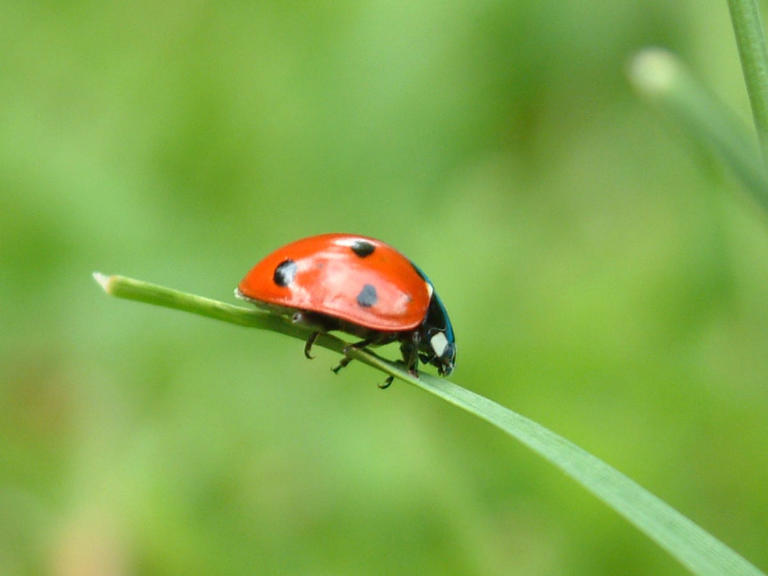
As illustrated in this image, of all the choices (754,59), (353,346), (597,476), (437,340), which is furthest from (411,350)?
(754,59)

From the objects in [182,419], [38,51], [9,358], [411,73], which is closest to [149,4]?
[38,51]

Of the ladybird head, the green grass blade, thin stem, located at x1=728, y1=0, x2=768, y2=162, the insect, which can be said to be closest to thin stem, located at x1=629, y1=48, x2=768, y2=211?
thin stem, located at x1=728, y1=0, x2=768, y2=162

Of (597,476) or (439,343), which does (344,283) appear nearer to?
(439,343)

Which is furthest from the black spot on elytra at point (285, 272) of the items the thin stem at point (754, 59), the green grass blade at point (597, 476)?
the thin stem at point (754, 59)

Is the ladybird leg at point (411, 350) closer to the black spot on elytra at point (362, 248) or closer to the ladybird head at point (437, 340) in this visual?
the ladybird head at point (437, 340)

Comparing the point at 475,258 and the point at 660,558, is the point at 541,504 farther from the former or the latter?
the point at 475,258

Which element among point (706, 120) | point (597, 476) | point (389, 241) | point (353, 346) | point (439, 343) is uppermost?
point (706, 120)

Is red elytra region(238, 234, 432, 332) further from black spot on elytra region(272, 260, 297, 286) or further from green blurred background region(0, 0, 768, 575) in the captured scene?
green blurred background region(0, 0, 768, 575)
